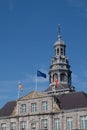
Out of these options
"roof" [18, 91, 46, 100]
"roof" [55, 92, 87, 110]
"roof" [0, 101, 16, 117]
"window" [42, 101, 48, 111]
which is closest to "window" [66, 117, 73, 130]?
"roof" [55, 92, 87, 110]

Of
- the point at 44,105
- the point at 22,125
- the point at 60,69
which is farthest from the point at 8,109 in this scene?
the point at 60,69

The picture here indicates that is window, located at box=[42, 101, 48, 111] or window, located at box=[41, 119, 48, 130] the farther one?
window, located at box=[42, 101, 48, 111]

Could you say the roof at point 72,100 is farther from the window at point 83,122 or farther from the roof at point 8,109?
the roof at point 8,109

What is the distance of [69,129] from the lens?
79.2 metres

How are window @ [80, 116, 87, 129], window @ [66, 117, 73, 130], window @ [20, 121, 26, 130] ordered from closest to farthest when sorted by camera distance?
window @ [80, 116, 87, 129], window @ [66, 117, 73, 130], window @ [20, 121, 26, 130]

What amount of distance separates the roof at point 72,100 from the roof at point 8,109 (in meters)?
10.0

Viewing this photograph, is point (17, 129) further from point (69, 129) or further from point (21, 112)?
point (69, 129)

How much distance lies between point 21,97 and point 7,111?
17.9 feet

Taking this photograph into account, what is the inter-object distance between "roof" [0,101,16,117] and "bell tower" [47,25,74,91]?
67.9 ft

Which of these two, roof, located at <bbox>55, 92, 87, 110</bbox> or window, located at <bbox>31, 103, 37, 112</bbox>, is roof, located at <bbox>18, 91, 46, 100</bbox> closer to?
window, located at <bbox>31, 103, 37, 112</bbox>

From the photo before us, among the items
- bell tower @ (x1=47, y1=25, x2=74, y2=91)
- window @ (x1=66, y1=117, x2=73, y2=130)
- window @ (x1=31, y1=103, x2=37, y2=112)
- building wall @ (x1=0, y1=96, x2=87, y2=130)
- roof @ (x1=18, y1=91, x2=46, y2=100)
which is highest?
bell tower @ (x1=47, y1=25, x2=74, y2=91)

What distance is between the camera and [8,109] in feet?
296

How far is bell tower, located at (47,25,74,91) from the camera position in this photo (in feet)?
366

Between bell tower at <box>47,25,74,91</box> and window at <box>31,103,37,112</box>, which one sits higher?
bell tower at <box>47,25,74,91</box>
